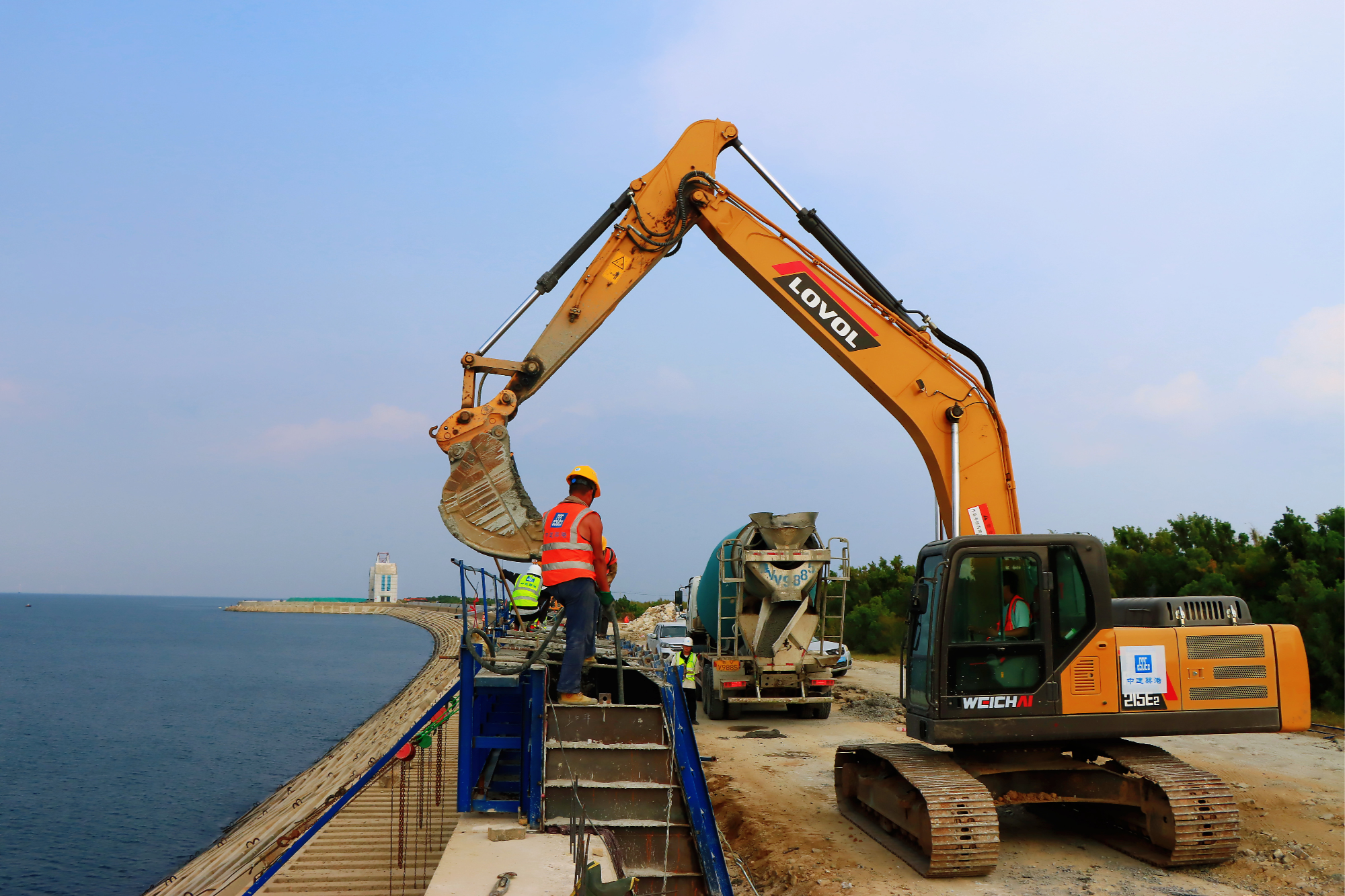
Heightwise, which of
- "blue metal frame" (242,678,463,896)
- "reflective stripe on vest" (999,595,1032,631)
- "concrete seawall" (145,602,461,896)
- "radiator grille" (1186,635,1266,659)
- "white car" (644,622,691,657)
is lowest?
"concrete seawall" (145,602,461,896)

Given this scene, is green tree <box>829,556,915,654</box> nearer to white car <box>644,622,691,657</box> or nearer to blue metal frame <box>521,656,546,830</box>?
white car <box>644,622,691,657</box>

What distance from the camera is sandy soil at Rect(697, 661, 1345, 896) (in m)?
6.96

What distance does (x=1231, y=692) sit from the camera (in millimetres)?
7520

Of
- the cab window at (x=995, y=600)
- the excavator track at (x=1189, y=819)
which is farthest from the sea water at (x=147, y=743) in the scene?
the excavator track at (x=1189, y=819)

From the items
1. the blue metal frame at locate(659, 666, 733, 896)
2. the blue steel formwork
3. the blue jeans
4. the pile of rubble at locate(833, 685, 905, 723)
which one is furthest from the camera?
the pile of rubble at locate(833, 685, 905, 723)

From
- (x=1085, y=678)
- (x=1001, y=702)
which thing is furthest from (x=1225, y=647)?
(x=1001, y=702)

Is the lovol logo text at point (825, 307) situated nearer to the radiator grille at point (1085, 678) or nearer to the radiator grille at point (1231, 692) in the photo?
the radiator grille at point (1085, 678)

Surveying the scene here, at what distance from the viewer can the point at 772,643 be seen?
13.7 meters

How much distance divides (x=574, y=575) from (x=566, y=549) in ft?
0.65

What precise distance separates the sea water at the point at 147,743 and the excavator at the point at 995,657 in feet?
36.0

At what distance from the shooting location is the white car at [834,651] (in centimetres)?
1412

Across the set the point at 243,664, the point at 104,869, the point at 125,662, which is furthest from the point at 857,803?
the point at 125,662

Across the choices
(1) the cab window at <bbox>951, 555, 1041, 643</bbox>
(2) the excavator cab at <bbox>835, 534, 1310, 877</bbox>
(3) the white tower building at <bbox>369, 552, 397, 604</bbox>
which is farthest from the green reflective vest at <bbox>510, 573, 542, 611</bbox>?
(3) the white tower building at <bbox>369, 552, 397, 604</bbox>

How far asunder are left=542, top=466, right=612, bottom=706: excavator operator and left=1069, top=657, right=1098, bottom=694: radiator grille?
378 cm
